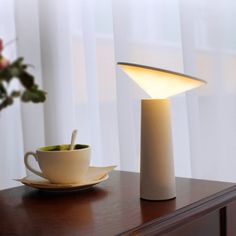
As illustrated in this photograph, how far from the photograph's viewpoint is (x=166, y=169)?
2.34 ft

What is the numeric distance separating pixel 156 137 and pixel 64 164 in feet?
0.63

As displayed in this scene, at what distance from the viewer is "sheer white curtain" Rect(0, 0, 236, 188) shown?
1.18 meters

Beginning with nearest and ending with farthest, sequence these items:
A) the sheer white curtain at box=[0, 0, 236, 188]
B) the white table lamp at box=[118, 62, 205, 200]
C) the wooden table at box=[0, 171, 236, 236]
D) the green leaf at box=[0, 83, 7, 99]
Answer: the green leaf at box=[0, 83, 7, 99], the wooden table at box=[0, 171, 236, 236], the white table lamp at box=[118, 62, 205, 200], the sheer white curtain at box=[0, 0, 236, 188]

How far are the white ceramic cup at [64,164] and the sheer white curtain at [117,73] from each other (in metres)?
0.48

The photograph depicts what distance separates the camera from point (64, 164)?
76 cm

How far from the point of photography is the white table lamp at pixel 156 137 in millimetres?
697

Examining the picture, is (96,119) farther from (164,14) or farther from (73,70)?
(164,14)

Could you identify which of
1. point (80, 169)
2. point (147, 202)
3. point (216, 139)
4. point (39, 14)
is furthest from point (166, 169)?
point (39, 14)

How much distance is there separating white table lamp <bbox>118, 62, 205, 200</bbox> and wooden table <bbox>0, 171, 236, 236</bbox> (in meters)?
0.03

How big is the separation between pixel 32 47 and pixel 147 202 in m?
0.76

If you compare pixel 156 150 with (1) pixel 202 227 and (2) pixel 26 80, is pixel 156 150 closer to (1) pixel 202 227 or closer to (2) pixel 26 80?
(1) pixel 202 227

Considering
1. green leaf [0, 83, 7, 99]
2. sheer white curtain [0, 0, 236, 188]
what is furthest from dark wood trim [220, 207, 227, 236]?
green leaf [0, 83, 7, 99]

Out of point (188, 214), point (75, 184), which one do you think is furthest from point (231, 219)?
point (75, 184)

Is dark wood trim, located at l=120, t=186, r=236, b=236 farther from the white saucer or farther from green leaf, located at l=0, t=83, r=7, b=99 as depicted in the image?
green leaf, located at l=0, t=83, r=7, b=99
